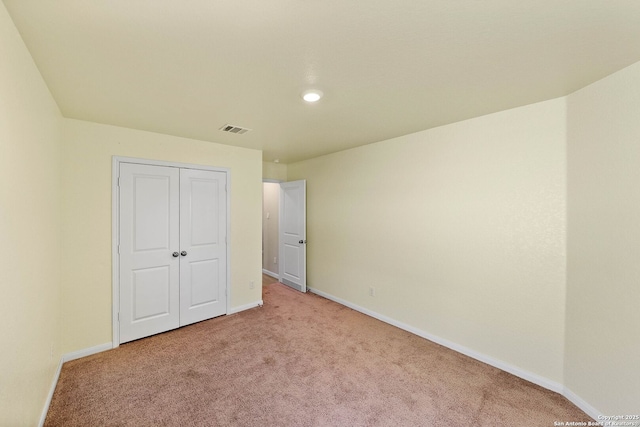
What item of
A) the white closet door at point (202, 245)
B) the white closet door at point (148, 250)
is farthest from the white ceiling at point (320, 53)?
the white closet door at point (202, 245)

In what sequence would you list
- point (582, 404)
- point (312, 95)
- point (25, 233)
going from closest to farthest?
point (25, 233) < point (582, 404) < point (312, 95)

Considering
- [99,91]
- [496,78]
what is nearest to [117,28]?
[99,91]

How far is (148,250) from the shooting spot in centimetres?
297

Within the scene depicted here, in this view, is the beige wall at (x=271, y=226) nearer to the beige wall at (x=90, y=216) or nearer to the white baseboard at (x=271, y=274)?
the white baseboard at (x=271, y=274)

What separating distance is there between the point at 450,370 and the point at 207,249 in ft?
10.0

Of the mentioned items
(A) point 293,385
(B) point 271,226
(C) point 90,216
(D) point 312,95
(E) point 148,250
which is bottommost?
(A) point 293,385

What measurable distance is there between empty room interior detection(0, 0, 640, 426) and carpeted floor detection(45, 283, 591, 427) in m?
0.18

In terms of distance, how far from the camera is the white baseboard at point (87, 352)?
2500 millimetres

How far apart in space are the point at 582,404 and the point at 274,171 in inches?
184

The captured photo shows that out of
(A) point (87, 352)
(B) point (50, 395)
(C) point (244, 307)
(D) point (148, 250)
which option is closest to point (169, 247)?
(D) point (148, 250)

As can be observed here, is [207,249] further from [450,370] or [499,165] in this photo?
[499,165]

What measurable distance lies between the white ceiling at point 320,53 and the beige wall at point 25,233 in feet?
0.69

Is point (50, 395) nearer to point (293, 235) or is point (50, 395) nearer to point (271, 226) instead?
point (293, 235)

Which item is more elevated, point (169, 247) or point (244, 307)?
point (169, 247)
